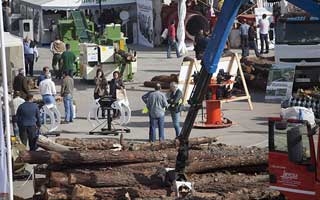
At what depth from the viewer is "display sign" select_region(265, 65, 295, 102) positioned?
85.8 ft

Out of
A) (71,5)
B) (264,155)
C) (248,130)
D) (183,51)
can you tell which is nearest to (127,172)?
(264,155)

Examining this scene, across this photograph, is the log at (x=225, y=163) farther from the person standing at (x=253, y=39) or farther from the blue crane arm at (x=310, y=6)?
the person standing at (x=253, y=39)

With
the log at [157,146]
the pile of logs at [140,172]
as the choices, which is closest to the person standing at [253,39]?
the log at [157,146]

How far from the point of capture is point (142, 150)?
56.0ft

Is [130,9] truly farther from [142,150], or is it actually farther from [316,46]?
[142,150]

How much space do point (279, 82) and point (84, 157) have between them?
38.0ft

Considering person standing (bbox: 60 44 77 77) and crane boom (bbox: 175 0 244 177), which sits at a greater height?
crane boom (bbox: 175 0 244 177)

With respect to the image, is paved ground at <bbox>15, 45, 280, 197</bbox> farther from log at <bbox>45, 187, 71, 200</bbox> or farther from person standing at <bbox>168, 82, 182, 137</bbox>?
log at <bbox>45, 187, 71, 200</bbox>

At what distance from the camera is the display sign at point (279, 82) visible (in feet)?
85.8

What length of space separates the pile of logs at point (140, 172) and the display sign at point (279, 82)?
917cm

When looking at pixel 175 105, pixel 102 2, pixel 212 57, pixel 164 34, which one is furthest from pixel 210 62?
pixel 102 2

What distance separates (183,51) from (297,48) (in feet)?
37.3

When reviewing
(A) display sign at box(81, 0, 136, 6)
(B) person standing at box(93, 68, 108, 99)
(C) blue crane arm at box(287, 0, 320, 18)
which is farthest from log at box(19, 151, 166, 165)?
(A) display sign at box(81, 0, 136, 6)

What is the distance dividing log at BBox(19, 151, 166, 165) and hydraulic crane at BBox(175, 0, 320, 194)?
1.04 m
